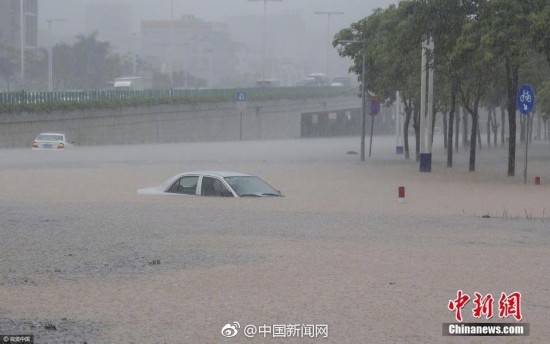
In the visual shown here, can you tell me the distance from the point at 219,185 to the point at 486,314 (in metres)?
17.9

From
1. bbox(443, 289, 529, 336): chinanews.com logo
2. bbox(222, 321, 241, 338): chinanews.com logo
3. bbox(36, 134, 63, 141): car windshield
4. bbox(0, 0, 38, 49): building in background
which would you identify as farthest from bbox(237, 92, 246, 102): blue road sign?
bbox(222, 321, 241, 338): chinanews.com logo

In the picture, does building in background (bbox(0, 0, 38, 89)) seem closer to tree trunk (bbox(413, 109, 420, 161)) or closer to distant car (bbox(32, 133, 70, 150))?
distant car (bbox(32, 133, 70, 150))

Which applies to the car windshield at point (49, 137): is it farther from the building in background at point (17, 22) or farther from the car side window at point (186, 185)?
the building in background at point (17, 22)

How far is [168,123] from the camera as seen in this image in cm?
9950

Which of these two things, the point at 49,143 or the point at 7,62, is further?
the point at 7,62

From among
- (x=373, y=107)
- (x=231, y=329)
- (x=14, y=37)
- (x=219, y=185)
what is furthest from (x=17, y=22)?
(x=231, y=329)

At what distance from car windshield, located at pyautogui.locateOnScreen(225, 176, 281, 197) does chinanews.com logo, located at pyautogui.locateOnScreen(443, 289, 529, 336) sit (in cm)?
1631

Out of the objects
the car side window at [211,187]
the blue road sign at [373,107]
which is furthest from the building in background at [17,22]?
the car side window at [211,187]

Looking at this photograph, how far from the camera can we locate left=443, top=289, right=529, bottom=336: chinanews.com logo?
37.5 feet

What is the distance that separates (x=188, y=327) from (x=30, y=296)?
2.81 metres

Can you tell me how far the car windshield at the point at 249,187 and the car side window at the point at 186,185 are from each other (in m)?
1.00

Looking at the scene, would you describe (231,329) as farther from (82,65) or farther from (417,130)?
(82,65)

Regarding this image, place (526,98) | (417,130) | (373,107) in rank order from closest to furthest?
(526,98)
(417,130)
(373,107)

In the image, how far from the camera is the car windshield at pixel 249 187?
1176 inches
